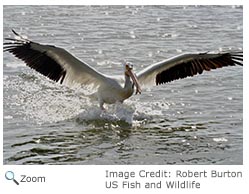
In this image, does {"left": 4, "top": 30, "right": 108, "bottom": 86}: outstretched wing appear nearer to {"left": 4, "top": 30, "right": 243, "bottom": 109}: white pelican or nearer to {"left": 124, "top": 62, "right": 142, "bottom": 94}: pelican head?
{"left": 4, "top": 30, "right": 243, "bottom": 109}: white pelican

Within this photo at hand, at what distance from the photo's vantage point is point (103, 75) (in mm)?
9359

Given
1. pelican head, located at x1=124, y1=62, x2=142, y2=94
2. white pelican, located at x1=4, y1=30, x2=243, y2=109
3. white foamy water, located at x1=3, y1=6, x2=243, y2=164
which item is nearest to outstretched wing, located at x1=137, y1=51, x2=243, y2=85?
white pelican, located at x1=4, y1=30, x2=243, y2=109

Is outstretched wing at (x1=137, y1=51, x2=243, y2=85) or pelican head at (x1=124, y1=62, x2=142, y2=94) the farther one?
outstretched wing at (x1=137, y1=51, x2=243, y2=85)

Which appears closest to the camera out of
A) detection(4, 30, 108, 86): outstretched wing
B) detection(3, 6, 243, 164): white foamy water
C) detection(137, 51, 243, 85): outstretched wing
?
detection(3, 6, 243, 164): white foamy water

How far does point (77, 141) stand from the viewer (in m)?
8.35

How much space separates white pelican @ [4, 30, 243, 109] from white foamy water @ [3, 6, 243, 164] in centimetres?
35

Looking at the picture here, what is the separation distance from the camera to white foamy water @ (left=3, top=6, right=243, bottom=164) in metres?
7.98

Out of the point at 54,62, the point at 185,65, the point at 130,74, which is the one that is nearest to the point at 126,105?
the point at 130,74

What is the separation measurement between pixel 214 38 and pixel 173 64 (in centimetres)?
413

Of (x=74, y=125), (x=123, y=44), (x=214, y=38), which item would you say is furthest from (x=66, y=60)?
(x=214, y=38)

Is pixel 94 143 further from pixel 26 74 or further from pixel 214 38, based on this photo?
pixel 214 38

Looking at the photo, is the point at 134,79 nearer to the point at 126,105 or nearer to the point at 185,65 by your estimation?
the point at 126,105

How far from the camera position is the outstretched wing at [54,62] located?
8969 millimetres

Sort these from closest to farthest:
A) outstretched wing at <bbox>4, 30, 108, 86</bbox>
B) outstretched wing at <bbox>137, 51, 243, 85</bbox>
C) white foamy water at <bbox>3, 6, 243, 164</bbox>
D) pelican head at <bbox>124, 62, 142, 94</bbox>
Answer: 1. white foamy water at <bbox>3, 6, 243, 164</bbox>
2. outstretched wing at <bbox>4, 30, 108, 86</bbox>
3. pelican head at <bbox>124, 62, 142, 94</bbox>
4. outstretched wing at <bbox>137, 51, 243, 85</bbox>
